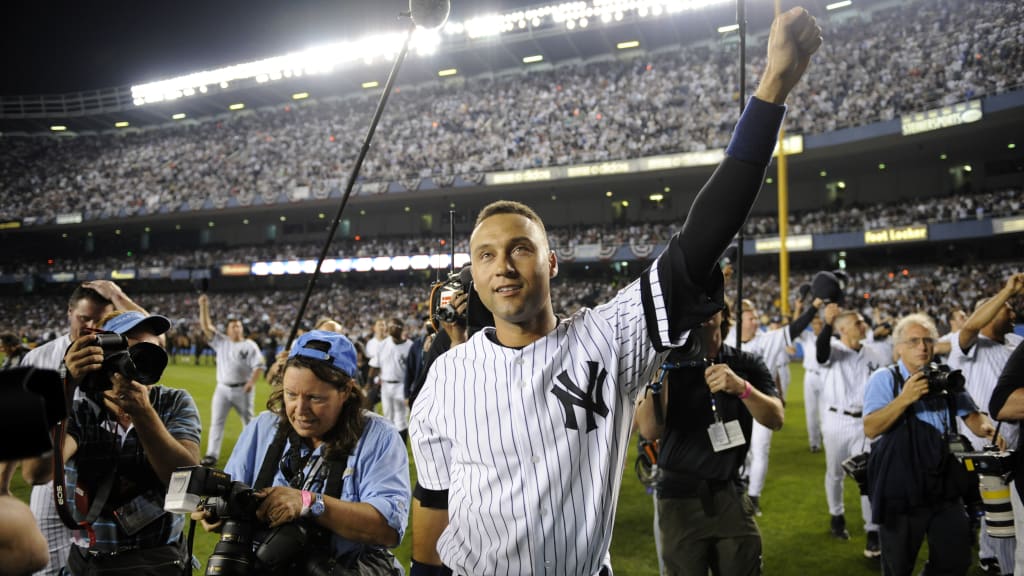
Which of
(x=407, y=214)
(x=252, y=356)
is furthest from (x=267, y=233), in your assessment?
(x=252, y=356)

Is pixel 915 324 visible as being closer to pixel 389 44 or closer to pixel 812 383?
pixel 812 383

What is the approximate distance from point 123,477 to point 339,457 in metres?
0.96

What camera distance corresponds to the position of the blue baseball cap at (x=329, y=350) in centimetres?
265

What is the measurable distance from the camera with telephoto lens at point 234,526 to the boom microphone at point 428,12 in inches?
73.1

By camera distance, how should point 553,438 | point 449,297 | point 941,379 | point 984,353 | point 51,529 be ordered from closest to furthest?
point 553,438, point 51,529, point 449,297, point 941,379, point 984,353

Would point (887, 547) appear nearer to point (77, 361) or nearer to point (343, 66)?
point (77, 361)

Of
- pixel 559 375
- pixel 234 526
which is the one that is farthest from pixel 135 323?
pixel 559 375

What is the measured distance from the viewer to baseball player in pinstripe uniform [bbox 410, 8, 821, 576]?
1.50m

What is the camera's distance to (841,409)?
682 cm

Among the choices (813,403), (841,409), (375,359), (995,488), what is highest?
(375,359)

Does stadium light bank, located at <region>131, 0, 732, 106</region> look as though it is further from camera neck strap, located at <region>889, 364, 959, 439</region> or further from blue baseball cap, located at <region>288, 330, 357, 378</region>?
blue baseball cap, located at <region>288, 330, 357, 378</region>

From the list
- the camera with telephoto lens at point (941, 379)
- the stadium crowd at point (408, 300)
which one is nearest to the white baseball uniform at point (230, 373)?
the camera with telephoto lens at point (941, 379)

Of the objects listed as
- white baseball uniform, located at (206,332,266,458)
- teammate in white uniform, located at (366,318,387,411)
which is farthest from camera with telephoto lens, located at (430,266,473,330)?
teammate in white uniform, located at (366,318,387,411)

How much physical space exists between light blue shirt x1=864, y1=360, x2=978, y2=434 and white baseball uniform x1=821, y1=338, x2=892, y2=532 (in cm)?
210
